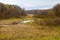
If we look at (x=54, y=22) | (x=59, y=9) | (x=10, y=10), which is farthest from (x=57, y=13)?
(x=10, y=10)

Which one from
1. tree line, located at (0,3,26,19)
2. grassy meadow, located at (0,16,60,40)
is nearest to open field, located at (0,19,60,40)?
grassy meadow, located at (0,16,60,40)

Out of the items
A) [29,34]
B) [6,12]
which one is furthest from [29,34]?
[6,12]

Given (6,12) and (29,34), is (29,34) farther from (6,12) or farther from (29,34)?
(6,12)

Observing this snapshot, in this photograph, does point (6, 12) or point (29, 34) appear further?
point (6, 12)

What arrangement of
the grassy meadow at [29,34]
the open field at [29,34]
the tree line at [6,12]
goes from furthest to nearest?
the tree line at [6,12] → the grassy meadow at [29,34] → the open field at [29,34]

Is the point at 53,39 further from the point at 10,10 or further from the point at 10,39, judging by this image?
the point at 10,10

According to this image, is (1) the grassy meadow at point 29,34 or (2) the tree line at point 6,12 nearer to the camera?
(1) the grassy meadow at point 29,34

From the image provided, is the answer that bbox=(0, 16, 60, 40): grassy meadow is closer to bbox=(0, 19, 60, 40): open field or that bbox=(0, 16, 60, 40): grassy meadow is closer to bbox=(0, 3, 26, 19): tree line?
bbox=(0, 19, 60, 40): open field

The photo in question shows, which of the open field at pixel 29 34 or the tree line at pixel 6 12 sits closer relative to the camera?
the open field at pixel 29 34

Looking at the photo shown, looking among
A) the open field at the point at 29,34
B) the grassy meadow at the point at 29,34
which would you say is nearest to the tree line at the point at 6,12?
the grassy meadow at the point at 29,34

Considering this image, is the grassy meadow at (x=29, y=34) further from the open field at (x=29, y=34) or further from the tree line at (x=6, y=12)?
the tree line at (x=6, y=12)

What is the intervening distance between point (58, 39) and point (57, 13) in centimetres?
3156

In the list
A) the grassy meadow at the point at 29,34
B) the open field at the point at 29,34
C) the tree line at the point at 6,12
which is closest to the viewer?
the open field at the point at 29,34

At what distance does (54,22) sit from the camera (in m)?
40.9
